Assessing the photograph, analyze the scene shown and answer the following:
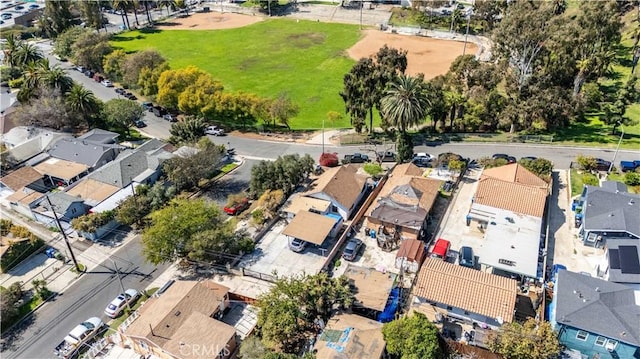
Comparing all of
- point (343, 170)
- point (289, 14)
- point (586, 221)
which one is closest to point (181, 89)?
point (343, 170)

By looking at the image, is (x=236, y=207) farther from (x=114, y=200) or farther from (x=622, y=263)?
(x=622, y=263)

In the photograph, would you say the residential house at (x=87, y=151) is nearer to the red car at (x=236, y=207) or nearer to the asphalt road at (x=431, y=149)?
the asphalt road at (x=431, y=149)

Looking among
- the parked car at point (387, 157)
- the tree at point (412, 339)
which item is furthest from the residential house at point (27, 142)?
the tree at point (412, 339)

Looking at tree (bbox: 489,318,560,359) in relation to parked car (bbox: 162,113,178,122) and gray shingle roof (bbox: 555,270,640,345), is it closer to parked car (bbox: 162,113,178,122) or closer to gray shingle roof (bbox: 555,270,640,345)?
gray shingle roof (bbox: 555,270,640,345)

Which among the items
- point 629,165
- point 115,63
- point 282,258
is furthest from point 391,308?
point 115,63

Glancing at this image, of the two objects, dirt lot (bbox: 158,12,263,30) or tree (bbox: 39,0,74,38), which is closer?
tree (bbox: 39,0,74,38)

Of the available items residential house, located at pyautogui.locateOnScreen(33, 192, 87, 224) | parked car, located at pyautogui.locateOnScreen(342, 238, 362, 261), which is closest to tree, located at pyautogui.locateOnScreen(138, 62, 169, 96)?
residential house, located at pyautogui.locateOnScreen(33, 192, 87, 224)
